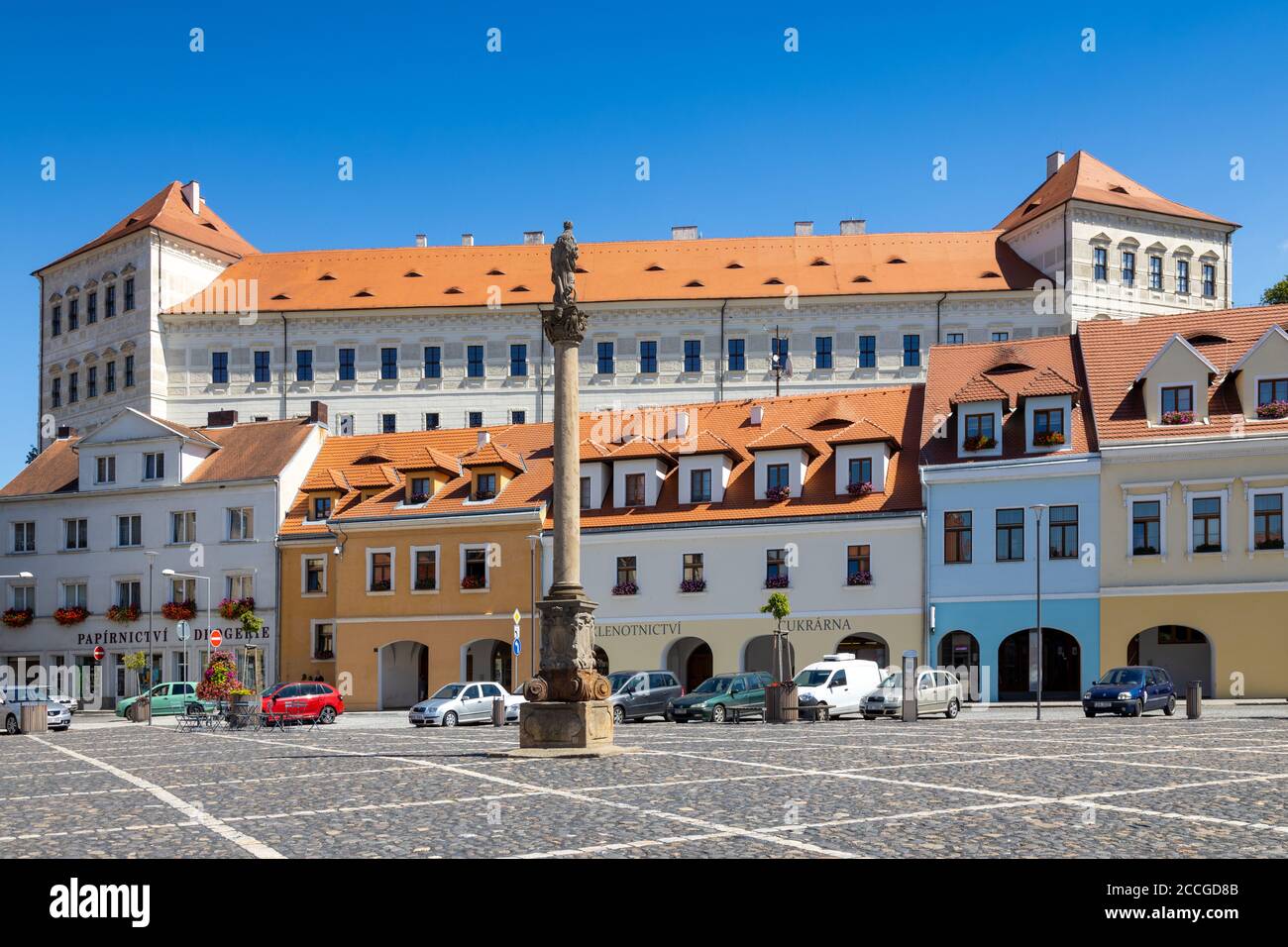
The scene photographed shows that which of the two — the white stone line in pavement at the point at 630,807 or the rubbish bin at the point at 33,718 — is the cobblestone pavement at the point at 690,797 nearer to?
the white stone line in pavement at the point at 630,807

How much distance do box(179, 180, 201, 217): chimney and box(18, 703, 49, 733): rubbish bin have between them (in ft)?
190

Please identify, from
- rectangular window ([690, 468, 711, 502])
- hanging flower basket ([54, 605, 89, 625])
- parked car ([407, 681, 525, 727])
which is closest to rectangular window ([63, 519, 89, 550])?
hanging flower basket ([54, 605, 89, 625])

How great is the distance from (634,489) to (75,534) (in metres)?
26.7

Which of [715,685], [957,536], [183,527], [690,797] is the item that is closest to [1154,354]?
[957,536]

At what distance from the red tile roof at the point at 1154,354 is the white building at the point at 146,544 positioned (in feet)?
103

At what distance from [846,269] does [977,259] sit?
24.8ft

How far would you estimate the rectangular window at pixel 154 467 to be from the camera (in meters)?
61.1

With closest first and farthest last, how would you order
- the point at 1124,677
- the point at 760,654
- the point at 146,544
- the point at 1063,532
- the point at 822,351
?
the point at 1124,677 < the point at 1063,532 < the point at 760,654 < the point at 146,544 < the point at 822,351

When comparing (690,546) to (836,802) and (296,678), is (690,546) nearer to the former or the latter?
(296,678)

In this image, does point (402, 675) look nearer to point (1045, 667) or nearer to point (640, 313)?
point (1045, 667)

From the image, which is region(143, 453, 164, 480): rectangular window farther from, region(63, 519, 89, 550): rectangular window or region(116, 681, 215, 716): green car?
region(116, 681, 215, 716): green car

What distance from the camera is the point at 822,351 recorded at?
79375 mm

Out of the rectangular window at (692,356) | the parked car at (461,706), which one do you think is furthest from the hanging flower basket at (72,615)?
the rectangular window at (692,356)
